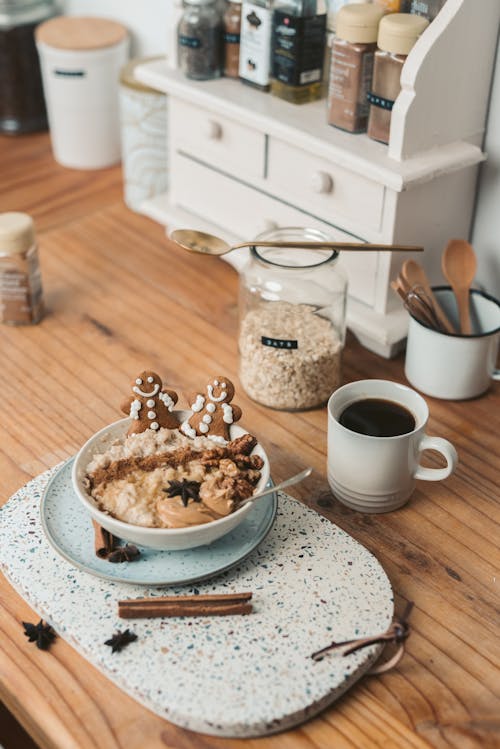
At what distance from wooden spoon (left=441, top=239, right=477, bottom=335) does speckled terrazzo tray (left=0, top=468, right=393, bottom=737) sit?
0.37 metres

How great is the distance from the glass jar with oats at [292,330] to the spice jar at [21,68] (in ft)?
2.74

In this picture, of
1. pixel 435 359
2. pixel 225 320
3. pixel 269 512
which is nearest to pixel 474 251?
pixel 435 359

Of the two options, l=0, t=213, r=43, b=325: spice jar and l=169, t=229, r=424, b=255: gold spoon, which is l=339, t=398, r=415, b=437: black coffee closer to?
l=169, t=229, r=424, b=255: gold spoon

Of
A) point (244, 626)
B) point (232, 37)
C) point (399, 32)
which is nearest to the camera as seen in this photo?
point (244, 626)

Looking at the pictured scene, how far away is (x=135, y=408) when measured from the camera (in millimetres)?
893

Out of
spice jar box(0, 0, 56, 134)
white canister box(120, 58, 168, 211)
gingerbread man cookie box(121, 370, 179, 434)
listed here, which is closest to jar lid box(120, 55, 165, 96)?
white canister box(120, 58, 168, 211)

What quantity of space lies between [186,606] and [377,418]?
0.27 meters

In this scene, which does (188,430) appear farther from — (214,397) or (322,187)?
(322,187)

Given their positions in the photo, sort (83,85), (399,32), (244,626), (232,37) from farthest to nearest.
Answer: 1. (83,85)
2. (232,37)
3. (399,32)
4. (244,626)

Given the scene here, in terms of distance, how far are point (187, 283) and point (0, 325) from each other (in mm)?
265

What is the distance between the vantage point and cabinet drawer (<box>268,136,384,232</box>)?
1.11 metres

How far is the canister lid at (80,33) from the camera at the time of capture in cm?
157

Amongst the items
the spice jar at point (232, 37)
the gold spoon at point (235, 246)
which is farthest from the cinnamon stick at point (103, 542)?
the spice jar at point (232, 37)

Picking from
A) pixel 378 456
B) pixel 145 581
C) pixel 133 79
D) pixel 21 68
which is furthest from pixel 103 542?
pixel 21 68
